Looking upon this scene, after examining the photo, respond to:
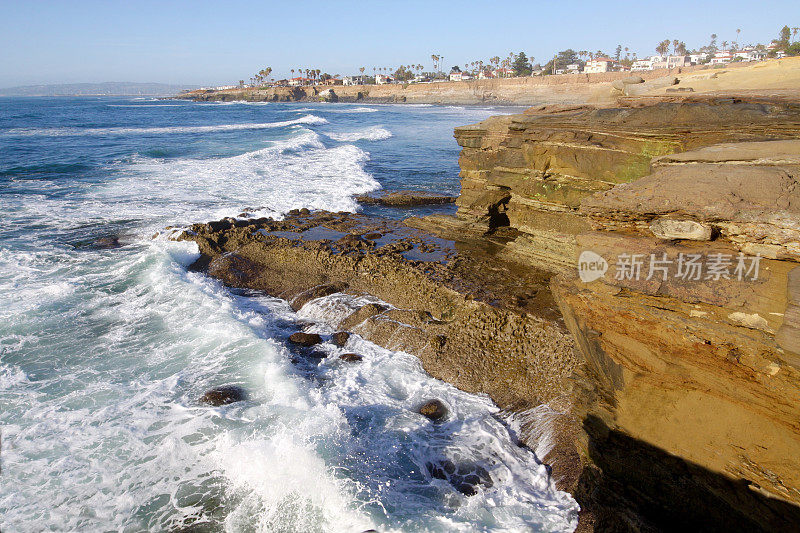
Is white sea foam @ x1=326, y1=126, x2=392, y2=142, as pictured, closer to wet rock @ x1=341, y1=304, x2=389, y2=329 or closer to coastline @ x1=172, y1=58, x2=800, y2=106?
coastline @ x1=172, y1=58, x2=800, y2=106

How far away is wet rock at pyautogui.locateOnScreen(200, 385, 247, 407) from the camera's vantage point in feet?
19.4

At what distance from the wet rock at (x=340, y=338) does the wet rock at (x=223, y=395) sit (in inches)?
69.5

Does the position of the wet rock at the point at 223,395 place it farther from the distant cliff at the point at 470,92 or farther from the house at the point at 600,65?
the house at the point at 600,65

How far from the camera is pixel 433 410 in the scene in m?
5.77

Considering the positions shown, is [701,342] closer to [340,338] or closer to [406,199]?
[340,338]

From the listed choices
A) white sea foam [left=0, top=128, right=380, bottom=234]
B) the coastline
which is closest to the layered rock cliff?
the coastline

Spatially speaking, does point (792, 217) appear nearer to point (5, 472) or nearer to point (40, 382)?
point (5, 472)

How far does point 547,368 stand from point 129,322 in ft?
24.9

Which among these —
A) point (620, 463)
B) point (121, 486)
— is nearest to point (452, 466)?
point (620, 463)

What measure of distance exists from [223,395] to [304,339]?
1708 millimetres

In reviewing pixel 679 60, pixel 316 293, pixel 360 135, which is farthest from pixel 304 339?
pixel 679 60

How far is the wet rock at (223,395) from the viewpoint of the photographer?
593 cm

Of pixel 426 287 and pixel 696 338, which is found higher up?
pixel 696 338

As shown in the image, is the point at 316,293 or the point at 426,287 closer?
the point at 426,287
